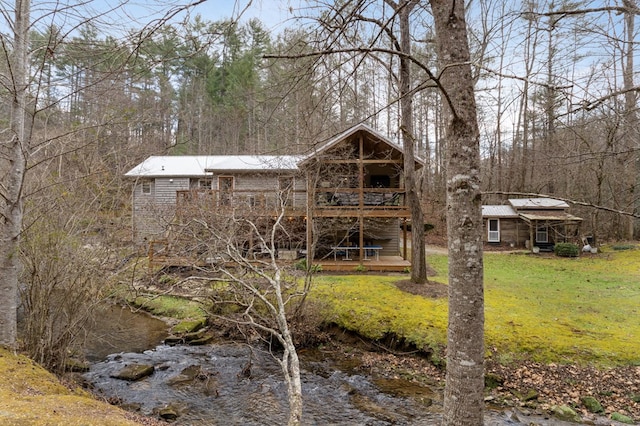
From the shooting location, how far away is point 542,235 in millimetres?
20594

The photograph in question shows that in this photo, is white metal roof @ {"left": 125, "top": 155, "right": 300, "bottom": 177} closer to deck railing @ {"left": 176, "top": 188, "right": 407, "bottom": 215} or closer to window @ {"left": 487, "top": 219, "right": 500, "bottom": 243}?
deck railing @ {"left": 176, "top": 188, "right": 407, "bottom": 215}

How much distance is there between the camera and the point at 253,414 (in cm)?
574

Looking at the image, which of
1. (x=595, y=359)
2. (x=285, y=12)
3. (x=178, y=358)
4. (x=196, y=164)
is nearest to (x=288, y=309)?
(x=178, y=358)

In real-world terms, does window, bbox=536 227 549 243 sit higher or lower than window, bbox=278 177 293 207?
lower

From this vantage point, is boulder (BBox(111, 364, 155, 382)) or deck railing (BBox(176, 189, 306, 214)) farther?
deck railing (BBox(176, 189, 306, 214))

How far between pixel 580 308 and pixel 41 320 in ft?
37.6

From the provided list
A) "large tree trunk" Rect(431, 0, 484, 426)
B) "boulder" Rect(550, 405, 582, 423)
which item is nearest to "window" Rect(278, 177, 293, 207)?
"large tree trunk" Rect(431, 0, 484, 426)

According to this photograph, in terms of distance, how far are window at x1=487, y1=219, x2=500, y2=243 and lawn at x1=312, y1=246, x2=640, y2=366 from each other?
307 inches

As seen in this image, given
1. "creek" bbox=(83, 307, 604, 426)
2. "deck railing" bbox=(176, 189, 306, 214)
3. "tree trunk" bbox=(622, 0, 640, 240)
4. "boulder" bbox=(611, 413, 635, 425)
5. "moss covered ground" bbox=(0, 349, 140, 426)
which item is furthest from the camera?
"deck railing" bbox=(176, 189, 306, 214)

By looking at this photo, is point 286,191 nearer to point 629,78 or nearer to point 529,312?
point 529,312

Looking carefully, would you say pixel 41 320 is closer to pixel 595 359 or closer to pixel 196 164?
pixel 595 359

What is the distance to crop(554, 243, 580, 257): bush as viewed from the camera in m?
17.7

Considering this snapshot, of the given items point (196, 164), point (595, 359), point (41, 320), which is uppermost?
point (196, 164)

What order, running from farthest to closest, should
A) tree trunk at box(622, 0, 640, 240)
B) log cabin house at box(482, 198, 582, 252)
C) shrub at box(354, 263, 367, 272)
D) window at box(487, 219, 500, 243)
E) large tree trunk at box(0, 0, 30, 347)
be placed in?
window at box(487, 219, 500, 243), log cabin house at box(482, 198, 582, 252), shrub at box(354, 263, 367, 272), large tree trunk at box(0, 0, 30, 347), tree trunk at box(622, 0, 640, 240)
